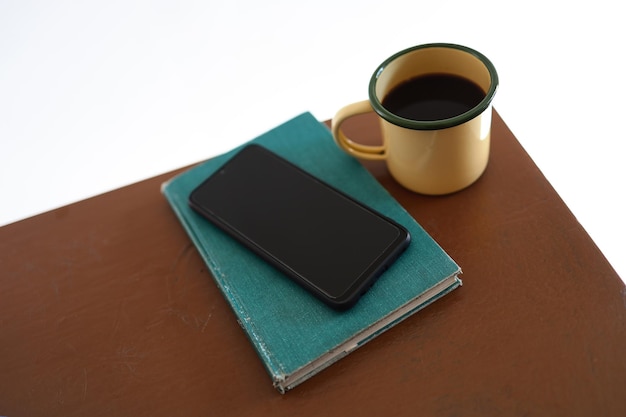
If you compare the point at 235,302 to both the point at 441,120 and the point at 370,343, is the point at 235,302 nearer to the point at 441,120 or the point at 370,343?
the point at 370,343

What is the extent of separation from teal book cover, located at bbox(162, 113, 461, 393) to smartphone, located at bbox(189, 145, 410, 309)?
0.01 meters

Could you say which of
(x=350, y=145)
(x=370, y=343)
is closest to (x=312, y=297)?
(x=370, y=343)

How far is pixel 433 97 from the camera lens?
0.71 meters

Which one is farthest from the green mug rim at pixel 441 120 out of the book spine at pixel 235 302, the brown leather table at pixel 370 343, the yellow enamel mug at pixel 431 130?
the book spine at pixel 235 302

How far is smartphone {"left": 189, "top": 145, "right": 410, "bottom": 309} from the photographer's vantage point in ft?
2.12

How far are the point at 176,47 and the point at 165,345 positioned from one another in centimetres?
71

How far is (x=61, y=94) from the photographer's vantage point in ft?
4.00

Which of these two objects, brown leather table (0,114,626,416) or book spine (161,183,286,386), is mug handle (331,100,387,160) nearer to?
brown leather table (0,114,626,416)

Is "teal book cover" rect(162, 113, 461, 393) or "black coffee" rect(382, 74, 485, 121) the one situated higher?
"black coffee" rect(382, 74, 485, 121)

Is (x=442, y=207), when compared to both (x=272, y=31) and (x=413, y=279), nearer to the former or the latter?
(x=413, y=279)

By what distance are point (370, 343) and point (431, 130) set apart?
19cm

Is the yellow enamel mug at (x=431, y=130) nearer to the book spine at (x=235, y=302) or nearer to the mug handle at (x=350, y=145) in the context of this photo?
the mug handle at (x=350, y=145)

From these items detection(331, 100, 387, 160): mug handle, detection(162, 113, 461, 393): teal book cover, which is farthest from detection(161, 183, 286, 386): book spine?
detection(331, 100, 387, 160): mug handle

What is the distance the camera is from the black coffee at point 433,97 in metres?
0.69
